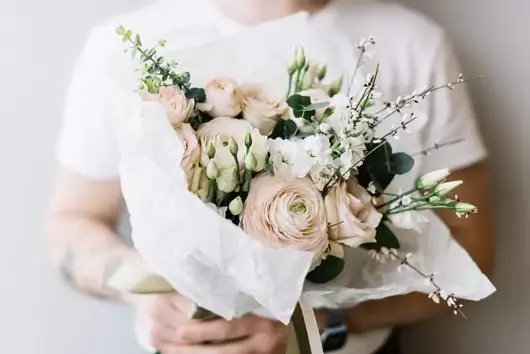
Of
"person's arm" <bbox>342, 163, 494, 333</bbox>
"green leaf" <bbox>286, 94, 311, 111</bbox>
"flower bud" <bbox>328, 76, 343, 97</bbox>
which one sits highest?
"green leaf" <bbox>286, 94, 311, 111</bbox>

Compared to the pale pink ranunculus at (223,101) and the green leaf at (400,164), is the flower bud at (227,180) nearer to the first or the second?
the pale pink ranunculus at (223,101)

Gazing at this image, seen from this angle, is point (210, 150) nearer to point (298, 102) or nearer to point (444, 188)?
point (298, 102)

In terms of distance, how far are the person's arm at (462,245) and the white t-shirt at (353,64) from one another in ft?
0.08

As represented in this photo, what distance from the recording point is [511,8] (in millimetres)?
1131

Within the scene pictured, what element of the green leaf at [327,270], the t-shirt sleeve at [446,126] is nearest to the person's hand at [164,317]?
the green leaf at [327,270]

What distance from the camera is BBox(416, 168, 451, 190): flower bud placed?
765mm

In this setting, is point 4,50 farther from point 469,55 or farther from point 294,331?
point 469,55

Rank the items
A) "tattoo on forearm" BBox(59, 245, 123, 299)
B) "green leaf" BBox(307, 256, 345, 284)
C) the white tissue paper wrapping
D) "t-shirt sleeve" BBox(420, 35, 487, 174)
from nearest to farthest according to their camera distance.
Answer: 1. the white tissue paper wrapping
2. "green leaf" BBox(307, 256, 345, 284)
3. "tattoo on forearm" BBox(59, 245, 123, 299)
4. "t-shirt sleeve" BBox(420, 35, 487, 174)

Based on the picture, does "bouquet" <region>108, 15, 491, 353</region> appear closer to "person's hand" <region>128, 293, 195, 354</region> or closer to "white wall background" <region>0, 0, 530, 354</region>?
"person's hand" <region>128, 293, 195, 354</region>

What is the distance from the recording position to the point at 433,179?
771 mm

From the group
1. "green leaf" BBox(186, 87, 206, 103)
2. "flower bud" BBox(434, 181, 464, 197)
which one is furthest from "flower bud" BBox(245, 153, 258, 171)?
"flower bud" BBox(434, 181, 464, 197)

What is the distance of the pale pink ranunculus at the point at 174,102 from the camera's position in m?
0.71

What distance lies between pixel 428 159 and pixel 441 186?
286 mm

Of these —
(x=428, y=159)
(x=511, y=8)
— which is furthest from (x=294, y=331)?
(x=511, y=8)
